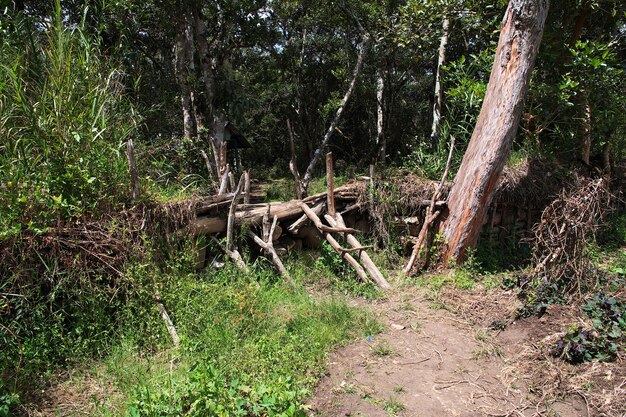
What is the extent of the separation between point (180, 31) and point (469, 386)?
7687 mm

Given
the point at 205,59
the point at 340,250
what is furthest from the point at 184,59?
the point at 340,250

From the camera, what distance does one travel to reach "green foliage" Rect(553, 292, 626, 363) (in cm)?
378

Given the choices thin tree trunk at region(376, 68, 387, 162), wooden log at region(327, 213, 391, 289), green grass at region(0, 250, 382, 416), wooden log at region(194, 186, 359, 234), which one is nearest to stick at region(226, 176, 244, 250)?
wooden log at region(194, 186, 359, 234)

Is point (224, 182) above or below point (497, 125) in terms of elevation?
below

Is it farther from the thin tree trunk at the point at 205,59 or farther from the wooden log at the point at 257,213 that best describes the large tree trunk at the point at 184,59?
the wooden log at the point at 257,213

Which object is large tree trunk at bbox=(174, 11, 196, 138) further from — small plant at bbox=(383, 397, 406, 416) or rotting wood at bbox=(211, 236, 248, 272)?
small plant at bbox=(383, 397, 406, 416)

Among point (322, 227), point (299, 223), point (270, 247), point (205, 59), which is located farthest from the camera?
point (205, 59)

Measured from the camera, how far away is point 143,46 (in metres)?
11.5

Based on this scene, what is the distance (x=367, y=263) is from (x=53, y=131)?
155 inches

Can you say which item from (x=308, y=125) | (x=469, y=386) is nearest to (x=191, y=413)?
(x=469, y=386)

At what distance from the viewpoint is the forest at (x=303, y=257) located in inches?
136

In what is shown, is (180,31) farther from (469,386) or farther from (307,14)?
(469,386)

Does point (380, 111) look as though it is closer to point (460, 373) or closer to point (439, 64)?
point (439, 64)

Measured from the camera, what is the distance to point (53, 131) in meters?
3.84
